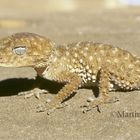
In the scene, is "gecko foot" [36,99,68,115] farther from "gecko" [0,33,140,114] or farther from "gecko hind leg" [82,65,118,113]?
"gecko hind leg" [82,65,118,113]

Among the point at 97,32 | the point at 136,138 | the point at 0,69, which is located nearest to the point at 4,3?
the point at 97,32

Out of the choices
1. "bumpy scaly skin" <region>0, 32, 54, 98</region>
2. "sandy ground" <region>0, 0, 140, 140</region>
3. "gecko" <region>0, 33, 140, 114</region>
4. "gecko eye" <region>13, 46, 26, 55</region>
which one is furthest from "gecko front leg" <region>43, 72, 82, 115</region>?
"gecko eye" <region>13, 46, 26, 55</region>

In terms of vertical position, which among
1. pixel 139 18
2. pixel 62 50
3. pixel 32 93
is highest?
pixel 139 18

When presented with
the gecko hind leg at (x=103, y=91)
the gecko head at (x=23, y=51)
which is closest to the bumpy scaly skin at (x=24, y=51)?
the gecko head at (x=23, y=51)

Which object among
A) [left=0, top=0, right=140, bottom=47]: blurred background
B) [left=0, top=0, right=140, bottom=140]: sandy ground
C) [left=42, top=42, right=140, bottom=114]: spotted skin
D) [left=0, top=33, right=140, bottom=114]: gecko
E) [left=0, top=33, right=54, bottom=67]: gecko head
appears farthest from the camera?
[left=0, top=0, right=140, bottom=47]: blurred background

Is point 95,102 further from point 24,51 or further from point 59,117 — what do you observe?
point 24,51

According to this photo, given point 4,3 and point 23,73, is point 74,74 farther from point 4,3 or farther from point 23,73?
point 4,3

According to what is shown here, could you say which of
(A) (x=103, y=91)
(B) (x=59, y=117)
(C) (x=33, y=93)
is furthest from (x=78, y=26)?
(B) (x=59, y=117)
